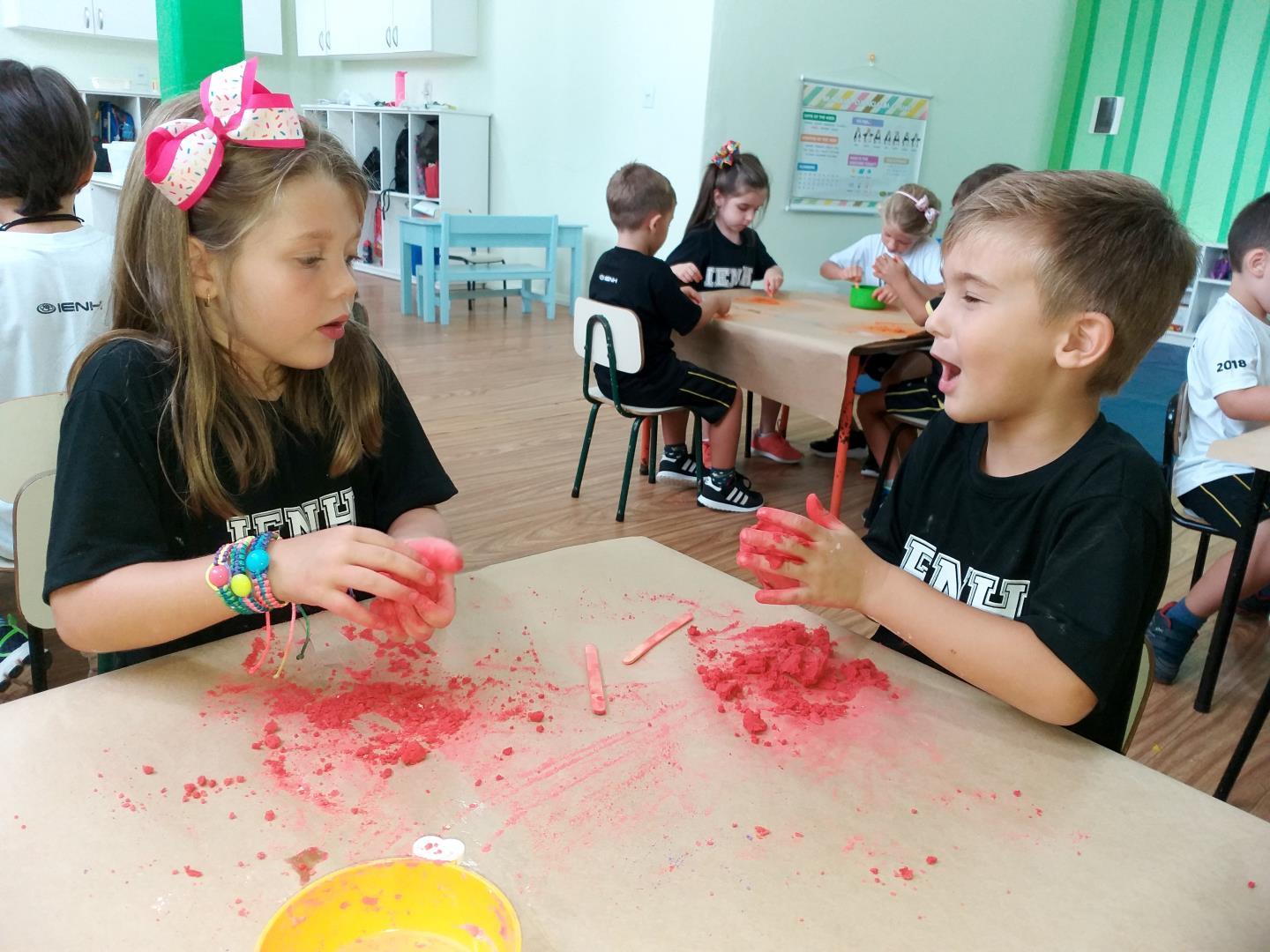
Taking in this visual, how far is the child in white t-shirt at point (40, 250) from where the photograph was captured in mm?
1919

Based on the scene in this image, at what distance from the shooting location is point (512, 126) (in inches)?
289

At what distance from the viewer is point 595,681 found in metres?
0.90

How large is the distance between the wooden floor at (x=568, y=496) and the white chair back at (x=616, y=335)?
0.54m

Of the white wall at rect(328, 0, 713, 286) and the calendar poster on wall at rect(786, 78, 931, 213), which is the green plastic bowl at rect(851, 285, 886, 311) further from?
the calendar poster on wall at rect(786, 78, 931, 213)

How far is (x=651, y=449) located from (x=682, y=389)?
18.6 inches

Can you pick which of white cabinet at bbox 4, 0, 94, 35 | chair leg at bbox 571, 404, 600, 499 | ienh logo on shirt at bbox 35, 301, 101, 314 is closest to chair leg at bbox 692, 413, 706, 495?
chair leg at bbox 571, 404, 600, 499

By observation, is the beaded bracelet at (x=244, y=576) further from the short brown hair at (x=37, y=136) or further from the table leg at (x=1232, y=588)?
the table leg at (x=1232, y=588)

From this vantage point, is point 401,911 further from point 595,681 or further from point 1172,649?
point 1172,649

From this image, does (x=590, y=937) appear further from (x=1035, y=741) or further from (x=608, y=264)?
(x=608, y=264)

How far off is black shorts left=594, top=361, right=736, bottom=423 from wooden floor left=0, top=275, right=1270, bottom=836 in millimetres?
397

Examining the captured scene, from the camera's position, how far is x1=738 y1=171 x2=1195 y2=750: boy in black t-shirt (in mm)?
919

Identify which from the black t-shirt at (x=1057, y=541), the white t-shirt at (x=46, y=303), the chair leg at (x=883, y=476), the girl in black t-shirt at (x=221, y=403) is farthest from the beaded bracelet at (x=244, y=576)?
the chair leg at (x=883, y=476)

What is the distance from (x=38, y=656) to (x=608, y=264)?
7.56ft

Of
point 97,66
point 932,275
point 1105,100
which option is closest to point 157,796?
point 932,275
